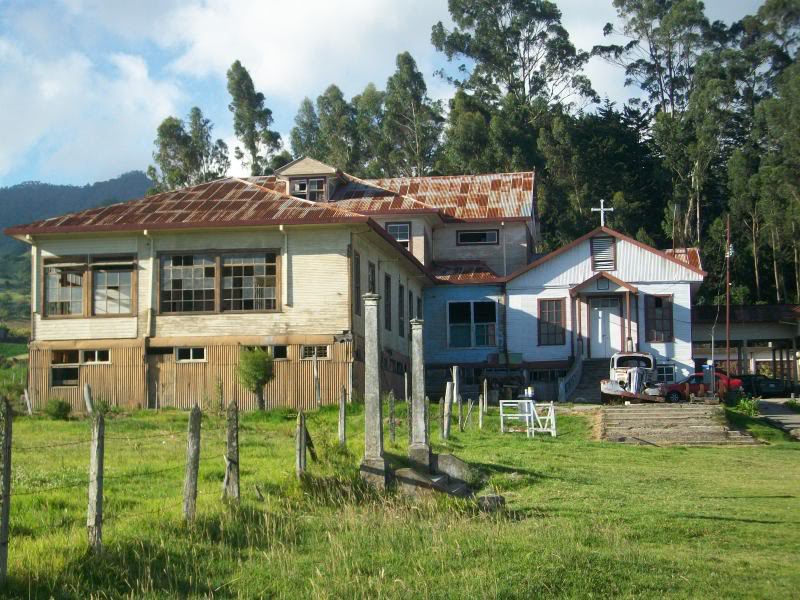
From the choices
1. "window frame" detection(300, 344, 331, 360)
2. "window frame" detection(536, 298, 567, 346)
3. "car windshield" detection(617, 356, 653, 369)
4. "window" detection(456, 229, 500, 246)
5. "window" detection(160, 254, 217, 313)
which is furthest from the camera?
"window" detection(456, 229, 500, 246)

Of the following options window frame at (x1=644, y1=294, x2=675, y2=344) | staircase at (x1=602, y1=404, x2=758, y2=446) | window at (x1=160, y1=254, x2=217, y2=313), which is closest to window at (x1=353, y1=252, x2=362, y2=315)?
window at (x1=160, y1=254, x2=217, y2=313)

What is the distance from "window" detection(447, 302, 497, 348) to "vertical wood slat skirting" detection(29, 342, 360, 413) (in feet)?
37.9

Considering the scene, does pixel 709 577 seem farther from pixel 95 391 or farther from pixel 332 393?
pixel 95 391

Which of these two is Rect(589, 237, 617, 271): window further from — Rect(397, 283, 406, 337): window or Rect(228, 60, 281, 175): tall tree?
Rect(228, 60, 281, 175): tall tree

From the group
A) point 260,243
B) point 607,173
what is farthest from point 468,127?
point 260,243

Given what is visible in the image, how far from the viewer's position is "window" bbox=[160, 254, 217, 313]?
32406 mm

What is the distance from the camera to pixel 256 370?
30562mm

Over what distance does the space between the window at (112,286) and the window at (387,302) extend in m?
8.12

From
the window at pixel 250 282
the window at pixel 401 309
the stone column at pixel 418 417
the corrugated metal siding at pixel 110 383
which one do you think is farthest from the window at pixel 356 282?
the stone column at pixel 418 417

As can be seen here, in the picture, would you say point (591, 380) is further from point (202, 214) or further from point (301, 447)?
point (301, 447)

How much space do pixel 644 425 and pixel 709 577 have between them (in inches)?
771

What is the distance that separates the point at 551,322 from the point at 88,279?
17.8 meters

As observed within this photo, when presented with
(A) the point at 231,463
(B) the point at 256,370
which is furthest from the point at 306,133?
(A) the point at 231,463

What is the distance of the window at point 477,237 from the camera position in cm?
4578
